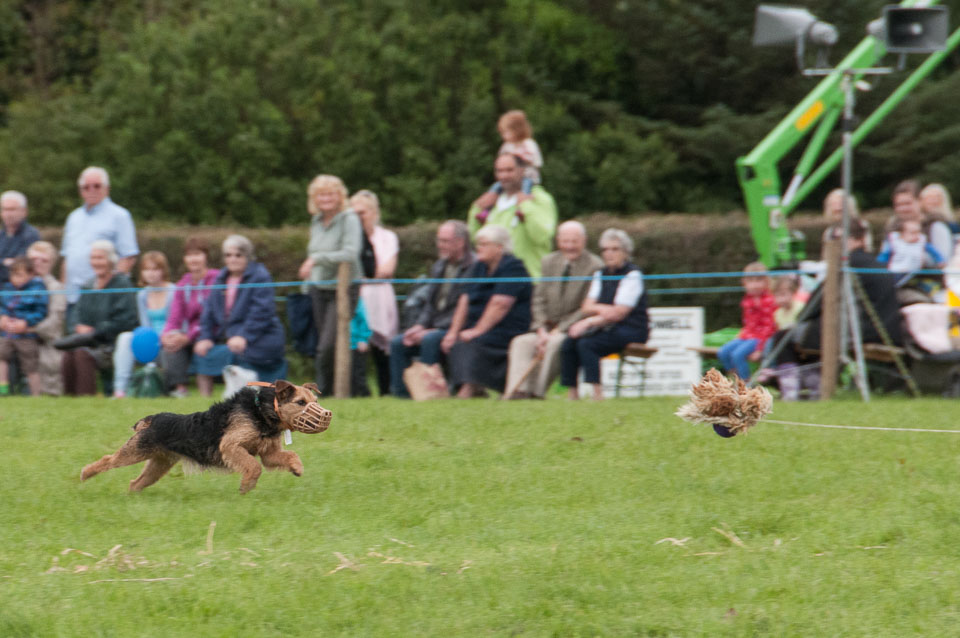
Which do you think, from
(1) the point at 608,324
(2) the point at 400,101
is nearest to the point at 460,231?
(1) the point at 608,324

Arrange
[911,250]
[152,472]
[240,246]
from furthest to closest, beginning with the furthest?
[911,250] → [240,246] → [152,472]

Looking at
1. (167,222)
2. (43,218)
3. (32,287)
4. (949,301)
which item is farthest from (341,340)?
(43,218)

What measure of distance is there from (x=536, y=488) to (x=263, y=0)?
17.0 metres

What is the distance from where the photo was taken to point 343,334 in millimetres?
12625

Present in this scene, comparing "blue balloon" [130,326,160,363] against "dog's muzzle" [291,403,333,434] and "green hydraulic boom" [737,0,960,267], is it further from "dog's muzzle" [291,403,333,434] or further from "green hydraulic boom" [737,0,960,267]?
"green hydraulic boom" [737,0,960,267]

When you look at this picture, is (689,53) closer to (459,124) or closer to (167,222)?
(459,124)

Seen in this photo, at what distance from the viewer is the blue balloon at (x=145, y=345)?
12719 mm

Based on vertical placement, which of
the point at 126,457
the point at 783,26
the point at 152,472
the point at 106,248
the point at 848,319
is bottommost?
the point at 152,472

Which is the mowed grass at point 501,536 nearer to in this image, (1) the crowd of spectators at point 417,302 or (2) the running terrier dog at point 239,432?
(2) the running terrier dog at point 239,432

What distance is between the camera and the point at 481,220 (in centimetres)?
1391

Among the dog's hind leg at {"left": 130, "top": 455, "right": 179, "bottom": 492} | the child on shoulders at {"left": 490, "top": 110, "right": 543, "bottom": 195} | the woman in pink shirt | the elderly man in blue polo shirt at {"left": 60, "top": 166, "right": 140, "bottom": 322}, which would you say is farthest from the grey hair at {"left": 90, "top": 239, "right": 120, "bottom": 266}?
the dog's hind leg at {"left": 130, "top": 455, "right": 179, "bottom": 492}

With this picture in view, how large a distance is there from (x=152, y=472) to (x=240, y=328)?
479cm

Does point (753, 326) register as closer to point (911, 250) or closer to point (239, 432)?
point (911, 250)

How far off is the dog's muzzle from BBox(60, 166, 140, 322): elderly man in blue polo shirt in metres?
6.95
